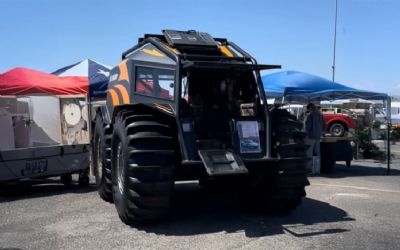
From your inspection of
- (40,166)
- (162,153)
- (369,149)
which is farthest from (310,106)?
(162,153)

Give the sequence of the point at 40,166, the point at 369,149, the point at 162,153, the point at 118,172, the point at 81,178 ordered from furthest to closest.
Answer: the point at 369,149 < the point at 81,178 < the point at 40,166 < the point at 118,172 < the point at 162,153

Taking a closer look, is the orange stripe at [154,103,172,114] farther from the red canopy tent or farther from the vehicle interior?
the red canopy tent

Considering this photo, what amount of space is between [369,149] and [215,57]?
12900mm

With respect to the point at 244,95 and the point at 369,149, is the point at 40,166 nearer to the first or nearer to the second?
the point at 244,95

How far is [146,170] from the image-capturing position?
22.7 ft

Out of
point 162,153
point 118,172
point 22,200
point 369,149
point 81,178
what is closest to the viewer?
point 162,153

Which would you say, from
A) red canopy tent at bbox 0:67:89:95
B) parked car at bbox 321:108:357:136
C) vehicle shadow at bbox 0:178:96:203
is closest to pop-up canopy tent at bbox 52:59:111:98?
red canopy tent at bbox 0:67:89:95

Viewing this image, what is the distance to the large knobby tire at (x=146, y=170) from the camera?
6.93 meters

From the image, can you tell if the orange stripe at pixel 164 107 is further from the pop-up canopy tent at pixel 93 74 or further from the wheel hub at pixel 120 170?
the pop-up canopy tent at pixel 93 74

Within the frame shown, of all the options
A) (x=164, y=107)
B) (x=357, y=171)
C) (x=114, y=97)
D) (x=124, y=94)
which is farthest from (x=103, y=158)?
(x=357, y=171)

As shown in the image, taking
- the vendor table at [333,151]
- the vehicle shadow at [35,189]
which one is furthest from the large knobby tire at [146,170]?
the vendor table at [333,151]

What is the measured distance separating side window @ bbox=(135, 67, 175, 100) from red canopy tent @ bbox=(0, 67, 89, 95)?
6909 millimetres

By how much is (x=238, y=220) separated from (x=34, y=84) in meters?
8.88

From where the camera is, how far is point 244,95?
8.45 meters
